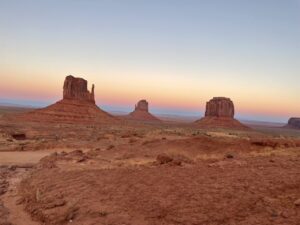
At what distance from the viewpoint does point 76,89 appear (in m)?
91.8

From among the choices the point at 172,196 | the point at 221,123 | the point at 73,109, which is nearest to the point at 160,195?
the point at 172,196

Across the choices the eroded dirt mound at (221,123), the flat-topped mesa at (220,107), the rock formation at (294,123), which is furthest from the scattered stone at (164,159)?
the rock formation at (294,123)

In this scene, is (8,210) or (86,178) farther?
(86,178)

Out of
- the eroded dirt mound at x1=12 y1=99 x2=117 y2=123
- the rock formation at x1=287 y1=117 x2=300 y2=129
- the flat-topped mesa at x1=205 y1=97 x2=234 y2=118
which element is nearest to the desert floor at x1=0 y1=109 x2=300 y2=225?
Answer: the eroded dirt mound at x1=12 y1=99 x2=117 y2=123

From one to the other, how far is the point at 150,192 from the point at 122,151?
11003mm

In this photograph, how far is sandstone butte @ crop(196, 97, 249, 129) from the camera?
114 meters

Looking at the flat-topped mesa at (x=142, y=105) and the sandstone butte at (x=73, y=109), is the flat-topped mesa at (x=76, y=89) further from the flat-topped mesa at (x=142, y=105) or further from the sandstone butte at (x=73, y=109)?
the flat-topped mesa at (x=142, y=105)

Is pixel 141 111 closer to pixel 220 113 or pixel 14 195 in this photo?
pixel 220 113

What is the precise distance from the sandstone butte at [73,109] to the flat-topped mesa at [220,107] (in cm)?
3949

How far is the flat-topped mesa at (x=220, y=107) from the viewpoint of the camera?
118 m

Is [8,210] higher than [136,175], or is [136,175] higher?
[136,175]

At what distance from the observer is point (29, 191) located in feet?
42.0

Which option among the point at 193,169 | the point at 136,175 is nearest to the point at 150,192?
the point at 136,175

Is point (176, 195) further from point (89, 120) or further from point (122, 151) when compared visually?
point (89, 120)
